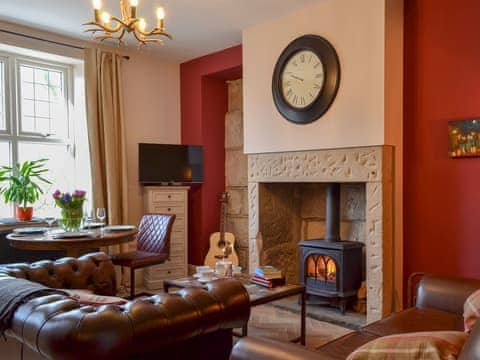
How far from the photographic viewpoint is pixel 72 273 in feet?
8.14

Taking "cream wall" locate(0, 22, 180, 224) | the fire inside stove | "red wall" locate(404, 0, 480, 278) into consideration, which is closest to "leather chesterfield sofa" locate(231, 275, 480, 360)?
"red wall" locate(404, 0, 480, 278)

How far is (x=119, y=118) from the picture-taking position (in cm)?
467

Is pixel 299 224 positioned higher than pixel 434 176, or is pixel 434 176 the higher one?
pixel 434 176

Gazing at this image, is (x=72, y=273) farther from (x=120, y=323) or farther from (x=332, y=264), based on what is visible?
(x=332, y=264)

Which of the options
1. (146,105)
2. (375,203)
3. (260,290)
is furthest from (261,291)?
(146,105)

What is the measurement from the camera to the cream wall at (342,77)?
3322mm

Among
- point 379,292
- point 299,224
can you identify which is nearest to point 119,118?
point 299,224

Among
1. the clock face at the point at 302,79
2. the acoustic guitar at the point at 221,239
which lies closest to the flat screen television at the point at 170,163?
the acoustic guitar at the point at 221,239

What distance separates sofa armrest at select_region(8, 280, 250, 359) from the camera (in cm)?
136

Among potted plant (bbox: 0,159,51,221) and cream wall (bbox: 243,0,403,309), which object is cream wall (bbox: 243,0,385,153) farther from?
potted plant (bbox: 0,159,51,221)

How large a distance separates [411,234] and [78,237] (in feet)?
8.80

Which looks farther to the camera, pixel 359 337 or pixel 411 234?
pixel 411 234

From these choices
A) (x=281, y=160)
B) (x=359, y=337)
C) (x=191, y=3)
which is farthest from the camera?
(x=281, y=160)

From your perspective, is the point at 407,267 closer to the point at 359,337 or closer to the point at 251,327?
the point at 251,327
